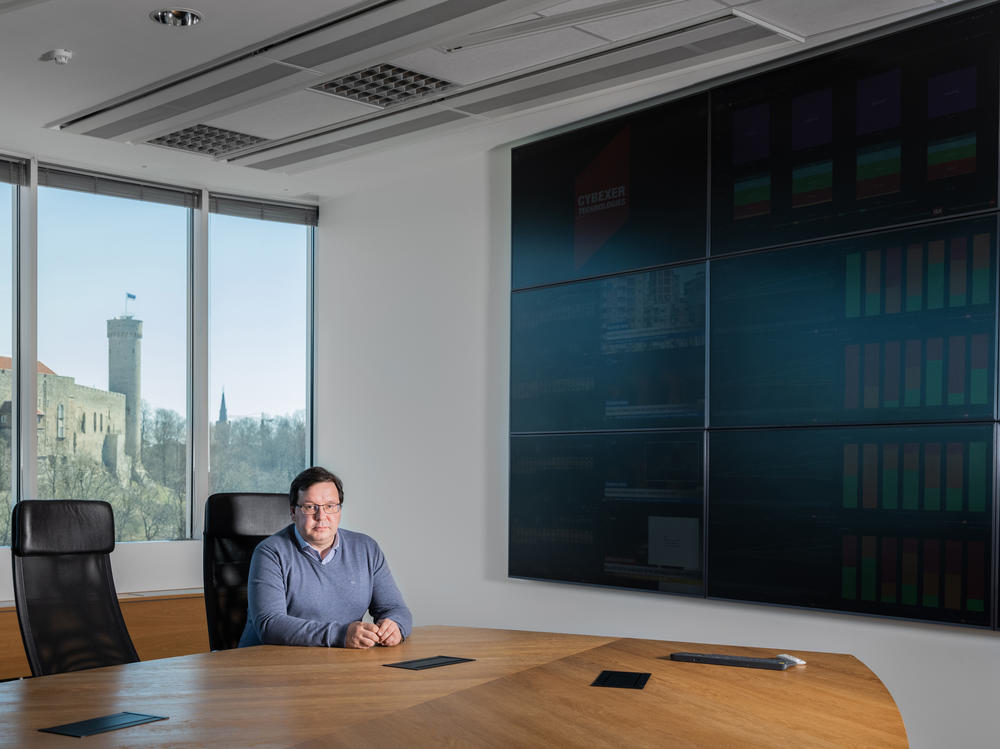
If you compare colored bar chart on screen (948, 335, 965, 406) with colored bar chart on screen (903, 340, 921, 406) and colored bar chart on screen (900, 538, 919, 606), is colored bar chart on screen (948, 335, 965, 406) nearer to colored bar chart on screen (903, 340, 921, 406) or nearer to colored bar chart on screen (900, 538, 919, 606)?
colored bar chart on screen (903, 340, 921, 406)

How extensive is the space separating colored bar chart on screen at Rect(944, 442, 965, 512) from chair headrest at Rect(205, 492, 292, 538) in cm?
258

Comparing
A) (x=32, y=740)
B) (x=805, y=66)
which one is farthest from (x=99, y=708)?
(x=805, y=66)

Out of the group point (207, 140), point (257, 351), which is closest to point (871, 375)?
point (207, 140)

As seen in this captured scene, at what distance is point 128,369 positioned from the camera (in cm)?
645

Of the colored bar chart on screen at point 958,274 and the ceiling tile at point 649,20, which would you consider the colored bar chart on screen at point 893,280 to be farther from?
the ceiling tile at point 649,20

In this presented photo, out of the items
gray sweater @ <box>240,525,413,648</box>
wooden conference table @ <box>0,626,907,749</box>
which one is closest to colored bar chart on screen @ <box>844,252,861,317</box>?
wooden conference table @ <box>0,626,907,749</box>

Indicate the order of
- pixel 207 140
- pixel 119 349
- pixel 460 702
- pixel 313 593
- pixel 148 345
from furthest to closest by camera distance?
1. pixel 148 345
2. pixel 119 349
3. pixel 207 140
4. pixel 313 593
5. pixel 460 702

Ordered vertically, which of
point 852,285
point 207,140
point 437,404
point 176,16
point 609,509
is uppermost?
point 176,16

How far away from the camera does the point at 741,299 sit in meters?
4.64

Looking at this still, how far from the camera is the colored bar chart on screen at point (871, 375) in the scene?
13.6 feet

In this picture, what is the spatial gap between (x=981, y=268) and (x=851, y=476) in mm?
935

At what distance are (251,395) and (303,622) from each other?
3.68 metres

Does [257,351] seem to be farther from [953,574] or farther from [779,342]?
[953,574]

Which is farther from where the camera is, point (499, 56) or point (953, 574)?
point (499, 56)
